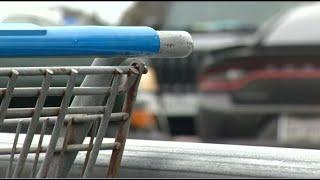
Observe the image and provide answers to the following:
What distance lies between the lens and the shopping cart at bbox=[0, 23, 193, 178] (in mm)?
1030

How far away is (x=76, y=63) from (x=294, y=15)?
162 inches

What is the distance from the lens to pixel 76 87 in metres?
1.10

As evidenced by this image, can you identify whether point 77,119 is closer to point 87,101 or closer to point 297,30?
point 87,101

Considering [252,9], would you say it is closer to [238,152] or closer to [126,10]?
[126,10]

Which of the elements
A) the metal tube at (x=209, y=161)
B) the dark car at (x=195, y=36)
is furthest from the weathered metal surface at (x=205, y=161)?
the dark car at (x=195, y=36)

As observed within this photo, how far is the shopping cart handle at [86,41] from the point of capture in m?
1.03

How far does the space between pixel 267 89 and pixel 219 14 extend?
2.54m

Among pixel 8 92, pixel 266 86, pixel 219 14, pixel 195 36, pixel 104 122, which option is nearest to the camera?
pixel 8 92

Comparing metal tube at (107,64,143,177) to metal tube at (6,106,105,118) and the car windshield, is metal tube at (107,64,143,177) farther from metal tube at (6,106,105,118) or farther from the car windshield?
the car windshield

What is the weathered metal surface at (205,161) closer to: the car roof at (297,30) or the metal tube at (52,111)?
the metal tube at (52,111)

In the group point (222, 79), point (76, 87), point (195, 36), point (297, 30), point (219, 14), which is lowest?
point (195, 36)

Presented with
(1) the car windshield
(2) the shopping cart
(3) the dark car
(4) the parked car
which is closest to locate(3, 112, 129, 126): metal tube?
(2) the shopping cart

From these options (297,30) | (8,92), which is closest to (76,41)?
(8,92)

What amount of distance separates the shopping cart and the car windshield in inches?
221
